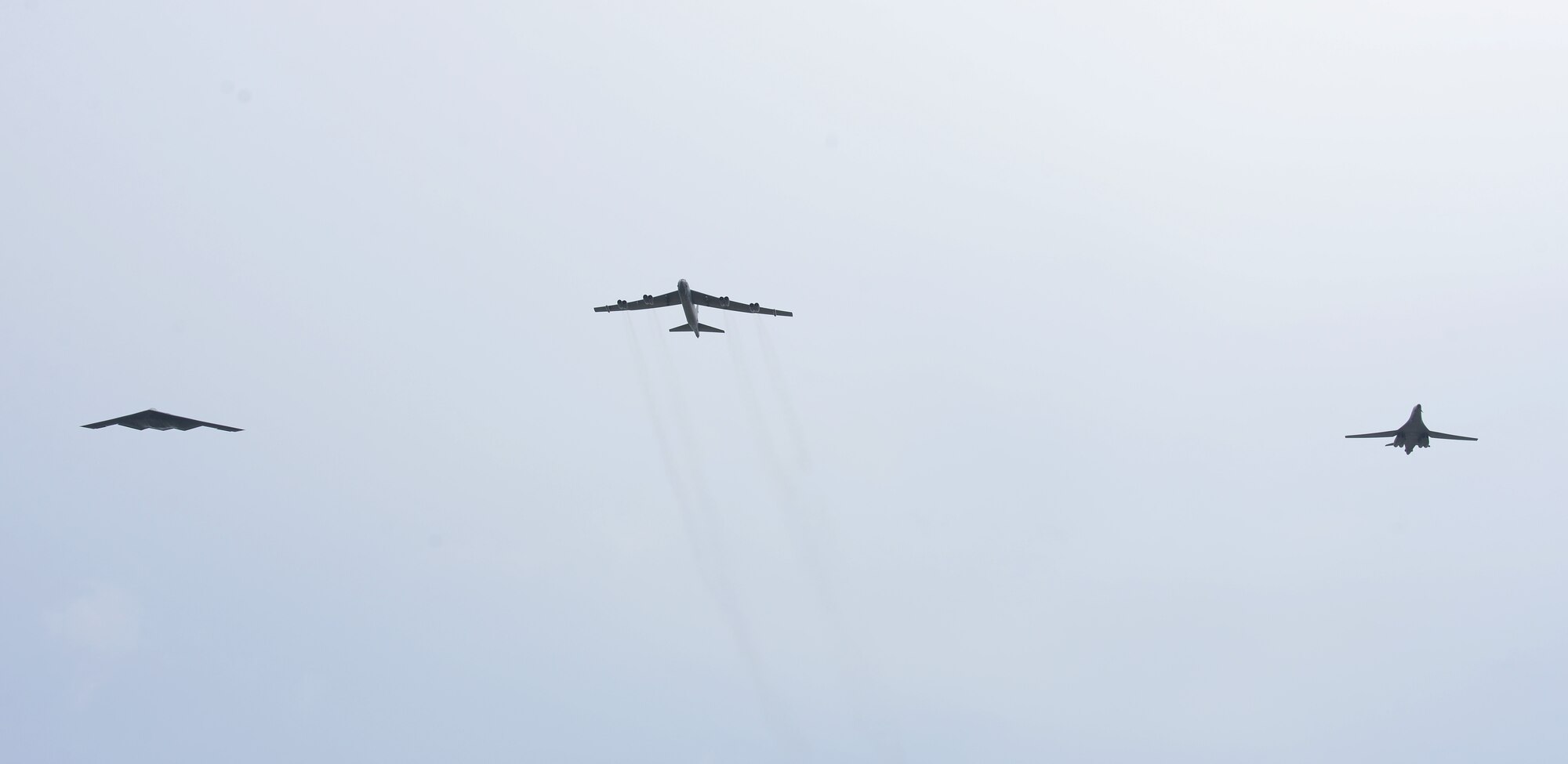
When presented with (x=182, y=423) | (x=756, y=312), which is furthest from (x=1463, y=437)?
(x=182, y=423)

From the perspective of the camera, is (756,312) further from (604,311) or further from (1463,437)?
(1463,437)

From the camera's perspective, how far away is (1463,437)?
Result: 11938 centimetres

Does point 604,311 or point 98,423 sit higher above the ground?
point 604,311

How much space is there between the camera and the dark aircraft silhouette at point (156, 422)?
8169cm

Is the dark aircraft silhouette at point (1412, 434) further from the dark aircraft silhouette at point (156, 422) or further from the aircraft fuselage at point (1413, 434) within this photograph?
the dark aircraft silhouette at point (156, 422)

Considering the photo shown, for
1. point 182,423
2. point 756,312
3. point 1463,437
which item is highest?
point 756,312

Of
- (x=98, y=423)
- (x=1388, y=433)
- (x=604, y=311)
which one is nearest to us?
(x=98, y=423)

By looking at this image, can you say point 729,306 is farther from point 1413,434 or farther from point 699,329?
point 1413,434

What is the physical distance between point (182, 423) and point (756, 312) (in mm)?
62977

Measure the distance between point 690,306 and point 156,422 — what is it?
54254 mm

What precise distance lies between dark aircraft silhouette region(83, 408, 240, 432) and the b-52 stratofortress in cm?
5048

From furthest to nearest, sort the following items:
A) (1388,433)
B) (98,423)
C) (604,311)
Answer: (604,311), (1388,433), (98,423)

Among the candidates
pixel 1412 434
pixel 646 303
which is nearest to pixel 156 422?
pixel 646 303

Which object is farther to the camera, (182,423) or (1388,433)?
(1388,433)
